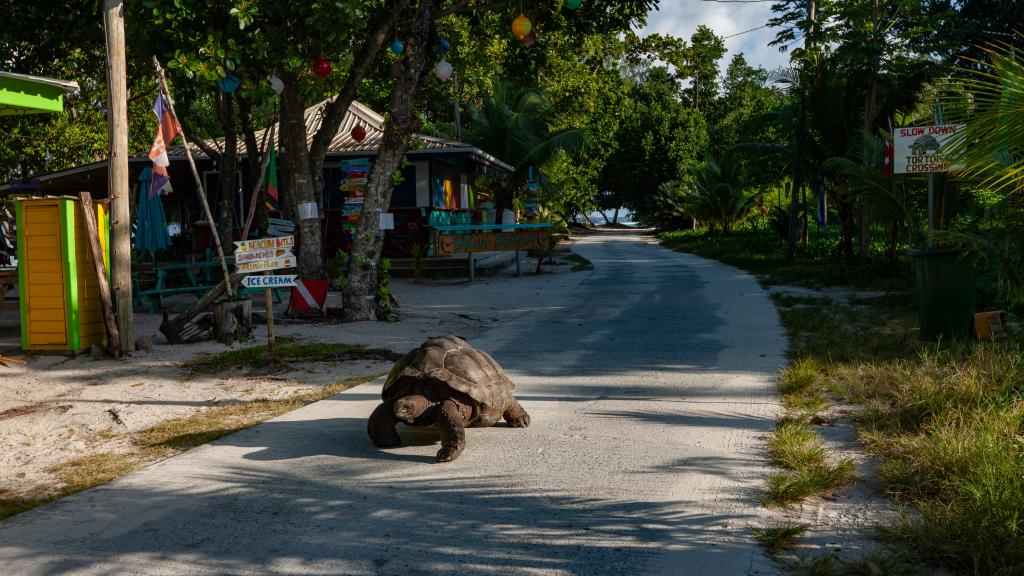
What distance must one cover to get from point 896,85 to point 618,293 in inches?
333

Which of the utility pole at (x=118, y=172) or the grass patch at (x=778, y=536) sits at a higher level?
the utility pole at (x=118, y=172)

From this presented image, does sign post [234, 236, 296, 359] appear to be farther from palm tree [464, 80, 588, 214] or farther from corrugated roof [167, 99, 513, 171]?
palm tree [464, 80, 588, 214]

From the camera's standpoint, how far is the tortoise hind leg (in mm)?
6043

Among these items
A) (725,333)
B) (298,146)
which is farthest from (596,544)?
(298,146)

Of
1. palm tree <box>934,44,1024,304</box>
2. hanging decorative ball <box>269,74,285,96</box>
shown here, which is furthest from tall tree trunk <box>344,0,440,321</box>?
palm tree <box>934,44,1024,304</box>

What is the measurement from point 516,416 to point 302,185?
824cm

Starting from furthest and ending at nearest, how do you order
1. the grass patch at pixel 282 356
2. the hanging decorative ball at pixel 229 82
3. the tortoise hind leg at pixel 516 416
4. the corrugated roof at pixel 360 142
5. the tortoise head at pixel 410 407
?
the corrugated roof at pixel 360 142
the hanging decorative ball at pixel 229 82
the grass patch at pixel 282 356
the tortoise hind leg at pixel 516 416
the tortoise head at pixel 410 407

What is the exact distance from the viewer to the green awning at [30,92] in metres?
8.48

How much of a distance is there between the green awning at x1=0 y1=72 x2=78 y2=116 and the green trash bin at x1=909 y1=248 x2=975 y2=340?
961 cm

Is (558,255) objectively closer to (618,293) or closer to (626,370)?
(618,293)

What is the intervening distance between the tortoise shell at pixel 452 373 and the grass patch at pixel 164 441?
1.55 metres

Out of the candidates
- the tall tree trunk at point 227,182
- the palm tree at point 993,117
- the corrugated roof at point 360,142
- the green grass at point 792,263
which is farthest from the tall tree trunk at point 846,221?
the palm tree at point 993,117

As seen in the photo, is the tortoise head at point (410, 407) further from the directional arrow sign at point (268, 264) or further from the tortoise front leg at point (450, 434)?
the directional arrow sign at point (268, 264)

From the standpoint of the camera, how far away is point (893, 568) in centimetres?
345
